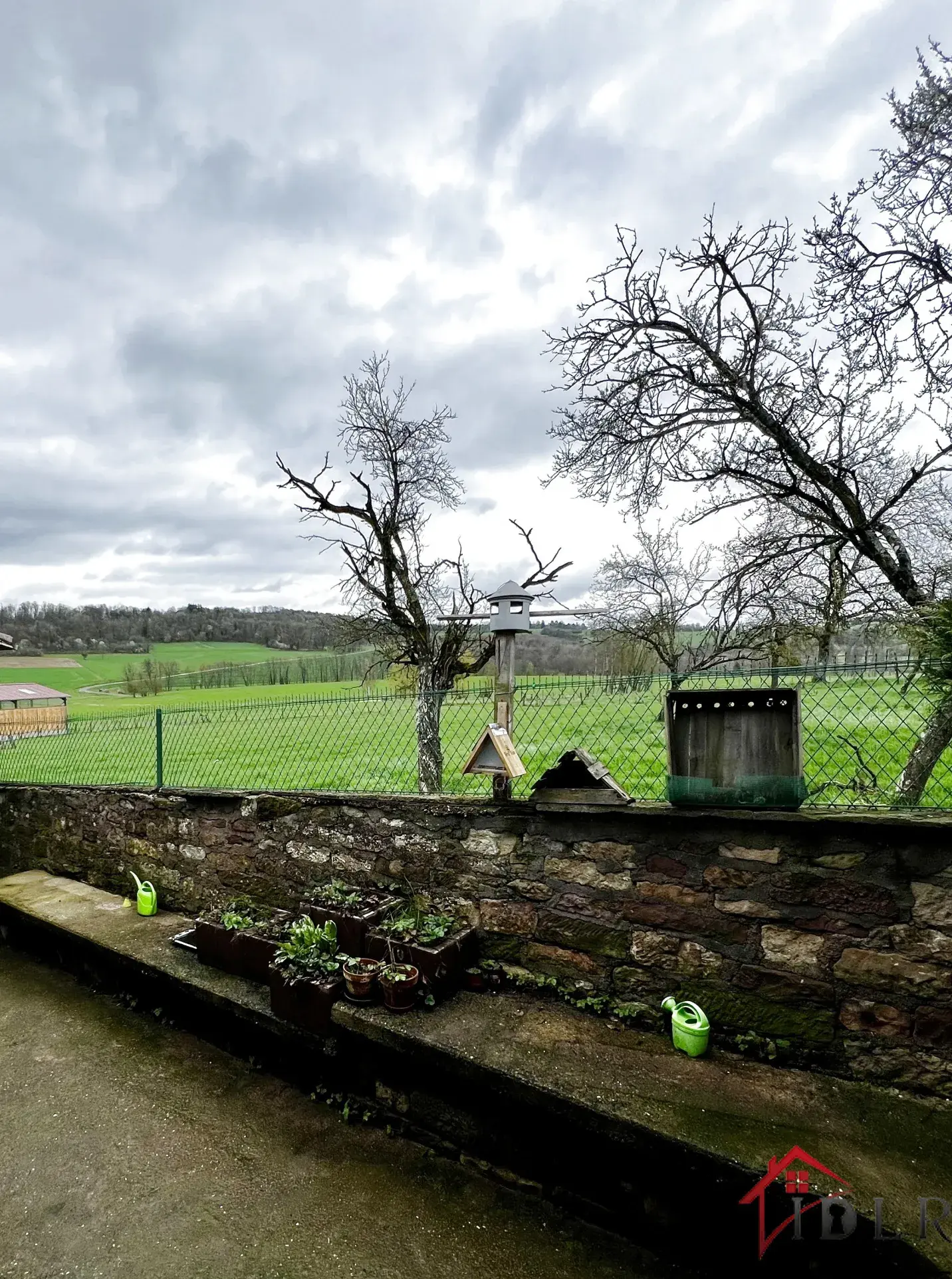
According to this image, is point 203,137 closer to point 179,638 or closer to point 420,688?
point 420,688

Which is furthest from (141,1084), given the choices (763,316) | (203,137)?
(203,137)

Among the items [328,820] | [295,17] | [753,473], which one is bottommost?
[328,820]

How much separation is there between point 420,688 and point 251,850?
1.85 metres

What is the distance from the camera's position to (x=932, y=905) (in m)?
1.96

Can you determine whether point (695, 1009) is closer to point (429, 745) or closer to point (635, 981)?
point (635, 981)

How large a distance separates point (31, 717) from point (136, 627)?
6.85m

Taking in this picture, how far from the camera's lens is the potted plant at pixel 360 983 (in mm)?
2488

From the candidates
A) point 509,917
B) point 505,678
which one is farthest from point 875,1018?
point 505,678

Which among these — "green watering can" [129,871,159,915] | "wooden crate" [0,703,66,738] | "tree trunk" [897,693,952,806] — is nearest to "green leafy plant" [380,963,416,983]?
"tree trunk" [897,693,952,806]

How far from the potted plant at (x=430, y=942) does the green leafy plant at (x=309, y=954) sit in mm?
190

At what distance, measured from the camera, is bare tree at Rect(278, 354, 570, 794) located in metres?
4.94

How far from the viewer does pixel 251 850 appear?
3707mm

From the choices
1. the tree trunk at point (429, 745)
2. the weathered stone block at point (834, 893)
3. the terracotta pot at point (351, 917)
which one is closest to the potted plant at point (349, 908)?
the terracotta pot at point (351, 917)

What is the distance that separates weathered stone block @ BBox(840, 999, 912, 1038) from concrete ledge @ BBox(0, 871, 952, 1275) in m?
0.20
